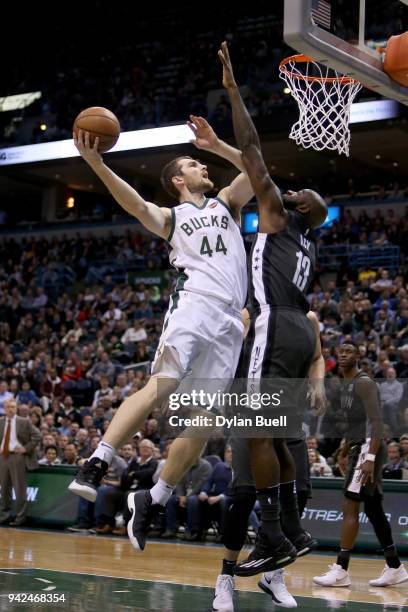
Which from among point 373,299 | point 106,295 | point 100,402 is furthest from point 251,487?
point 106,295

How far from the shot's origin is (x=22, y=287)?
28516mm

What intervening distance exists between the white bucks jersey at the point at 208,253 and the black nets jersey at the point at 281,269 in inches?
3.9

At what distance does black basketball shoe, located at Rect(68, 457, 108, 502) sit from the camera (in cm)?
579

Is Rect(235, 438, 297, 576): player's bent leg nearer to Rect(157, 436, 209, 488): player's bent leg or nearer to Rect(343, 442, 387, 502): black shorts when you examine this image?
Rect(157, 436, 209, 488): player's bent leg

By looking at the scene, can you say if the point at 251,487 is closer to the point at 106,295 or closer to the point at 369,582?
the point at 369,582

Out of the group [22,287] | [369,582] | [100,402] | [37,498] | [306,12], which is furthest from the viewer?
[22,287]

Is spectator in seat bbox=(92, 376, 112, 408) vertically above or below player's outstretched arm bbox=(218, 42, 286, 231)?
below

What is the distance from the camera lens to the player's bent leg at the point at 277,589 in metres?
6.66

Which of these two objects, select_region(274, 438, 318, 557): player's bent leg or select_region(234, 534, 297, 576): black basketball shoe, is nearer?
select_region(234, 534, 297, 576): black basketball shoe

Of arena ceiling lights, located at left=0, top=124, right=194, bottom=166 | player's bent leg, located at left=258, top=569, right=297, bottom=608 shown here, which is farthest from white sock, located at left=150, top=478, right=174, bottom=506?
arena ceiling lights, located at left=0, top=124, right=194, bottom=166

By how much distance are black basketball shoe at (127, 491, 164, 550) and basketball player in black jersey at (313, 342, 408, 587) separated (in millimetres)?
3324

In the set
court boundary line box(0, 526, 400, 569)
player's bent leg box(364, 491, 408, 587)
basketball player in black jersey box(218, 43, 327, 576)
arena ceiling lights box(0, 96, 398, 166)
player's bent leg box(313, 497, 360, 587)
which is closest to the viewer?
basketball player in black jersey box(218, 43, 327, 576)

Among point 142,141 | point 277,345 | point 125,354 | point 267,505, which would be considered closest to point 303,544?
point 267,505

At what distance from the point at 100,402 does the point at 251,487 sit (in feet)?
35.8
